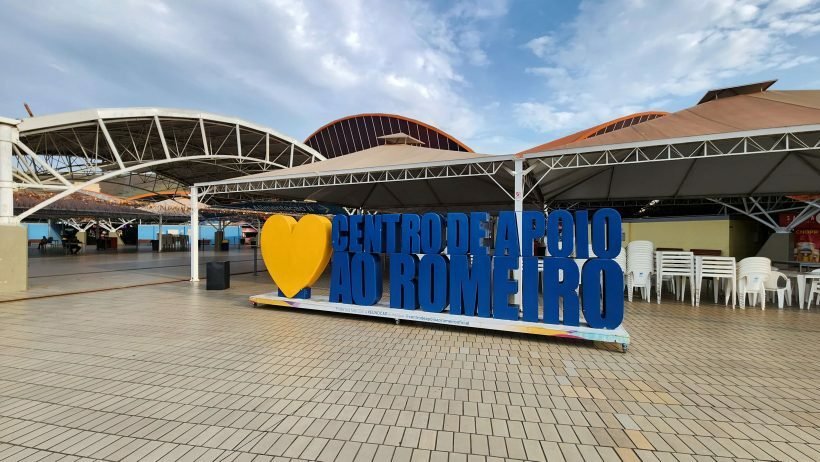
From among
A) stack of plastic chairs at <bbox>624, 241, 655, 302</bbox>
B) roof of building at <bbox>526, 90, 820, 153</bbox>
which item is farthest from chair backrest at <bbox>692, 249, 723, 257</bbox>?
roof of building at <bbox>526, 90, 820, 153</bbox>

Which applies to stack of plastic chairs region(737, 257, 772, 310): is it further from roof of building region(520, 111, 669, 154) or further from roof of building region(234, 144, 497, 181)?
roof of building region(520, 111, 669, 154)

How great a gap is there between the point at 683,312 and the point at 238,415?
→ 8.84 m

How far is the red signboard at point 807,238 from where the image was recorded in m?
15.6

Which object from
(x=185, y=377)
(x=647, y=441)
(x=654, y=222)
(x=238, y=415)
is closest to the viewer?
(x=647, y=441)

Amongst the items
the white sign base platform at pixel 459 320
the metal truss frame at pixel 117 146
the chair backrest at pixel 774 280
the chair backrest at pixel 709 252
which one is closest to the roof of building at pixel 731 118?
the chair backrest at pixel 774 280

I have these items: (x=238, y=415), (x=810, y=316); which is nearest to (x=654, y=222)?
(x=810, y=316)

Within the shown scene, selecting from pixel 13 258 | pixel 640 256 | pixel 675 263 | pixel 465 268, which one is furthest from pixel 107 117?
pixel 675 263

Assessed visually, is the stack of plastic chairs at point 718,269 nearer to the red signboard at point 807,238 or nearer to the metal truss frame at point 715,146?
the metal truss frame at point 715,146

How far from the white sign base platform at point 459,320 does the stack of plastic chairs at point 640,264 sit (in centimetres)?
404

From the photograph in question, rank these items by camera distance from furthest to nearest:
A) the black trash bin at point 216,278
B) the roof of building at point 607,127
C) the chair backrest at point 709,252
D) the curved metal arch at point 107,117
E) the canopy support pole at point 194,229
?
the roof of building at point 607,127 < the chair backrest at point 709,252 < the curved metal arch at point 107,117 < the canopy support pole at point 194,229 < the black trash bin at point 216,278

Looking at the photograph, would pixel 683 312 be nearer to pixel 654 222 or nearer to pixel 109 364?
pixel 654 222

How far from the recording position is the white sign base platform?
5484 mm

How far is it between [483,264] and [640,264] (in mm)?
5496

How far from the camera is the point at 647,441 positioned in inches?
118
